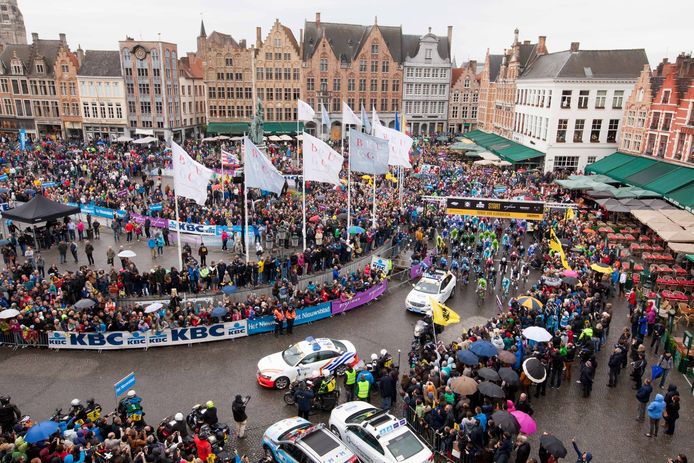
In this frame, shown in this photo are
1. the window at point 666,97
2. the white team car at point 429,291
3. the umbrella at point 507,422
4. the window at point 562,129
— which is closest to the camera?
the umbrella at point 507,422

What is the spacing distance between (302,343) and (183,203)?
19.7 metres

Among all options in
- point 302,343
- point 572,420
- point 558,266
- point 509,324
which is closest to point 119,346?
point 302,343

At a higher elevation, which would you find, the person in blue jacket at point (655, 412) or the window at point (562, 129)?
the window at point (562, 129)

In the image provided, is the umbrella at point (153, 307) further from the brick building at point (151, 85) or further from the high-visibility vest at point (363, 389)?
the brick building at point (151, 85)

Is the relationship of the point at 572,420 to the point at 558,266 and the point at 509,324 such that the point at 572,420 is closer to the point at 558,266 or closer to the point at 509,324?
the point at 509,324

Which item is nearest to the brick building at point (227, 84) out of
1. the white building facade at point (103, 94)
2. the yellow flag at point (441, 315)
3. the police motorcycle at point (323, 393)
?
the white building facade at point (103, 94)

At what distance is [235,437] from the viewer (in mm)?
13914

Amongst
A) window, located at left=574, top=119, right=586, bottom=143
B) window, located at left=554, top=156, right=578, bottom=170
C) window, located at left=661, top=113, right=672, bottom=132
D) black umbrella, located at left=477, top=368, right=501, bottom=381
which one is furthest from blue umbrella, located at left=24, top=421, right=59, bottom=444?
window, located at left=574, top=119, right=586, bottom=143

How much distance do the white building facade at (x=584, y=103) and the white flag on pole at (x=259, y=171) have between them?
120 feet

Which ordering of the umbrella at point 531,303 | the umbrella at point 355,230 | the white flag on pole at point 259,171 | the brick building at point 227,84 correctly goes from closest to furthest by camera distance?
the umbrella at point 531,303, the white flag on pole at point 259,171, the umbrella at point 355,230, the brick building at point 227,84

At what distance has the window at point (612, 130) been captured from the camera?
48562 mm

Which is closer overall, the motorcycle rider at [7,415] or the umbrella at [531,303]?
the motorcycle rider at [7,415]

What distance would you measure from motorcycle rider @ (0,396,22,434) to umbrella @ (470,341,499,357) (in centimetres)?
1306

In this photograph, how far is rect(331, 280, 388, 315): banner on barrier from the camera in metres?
21.5
